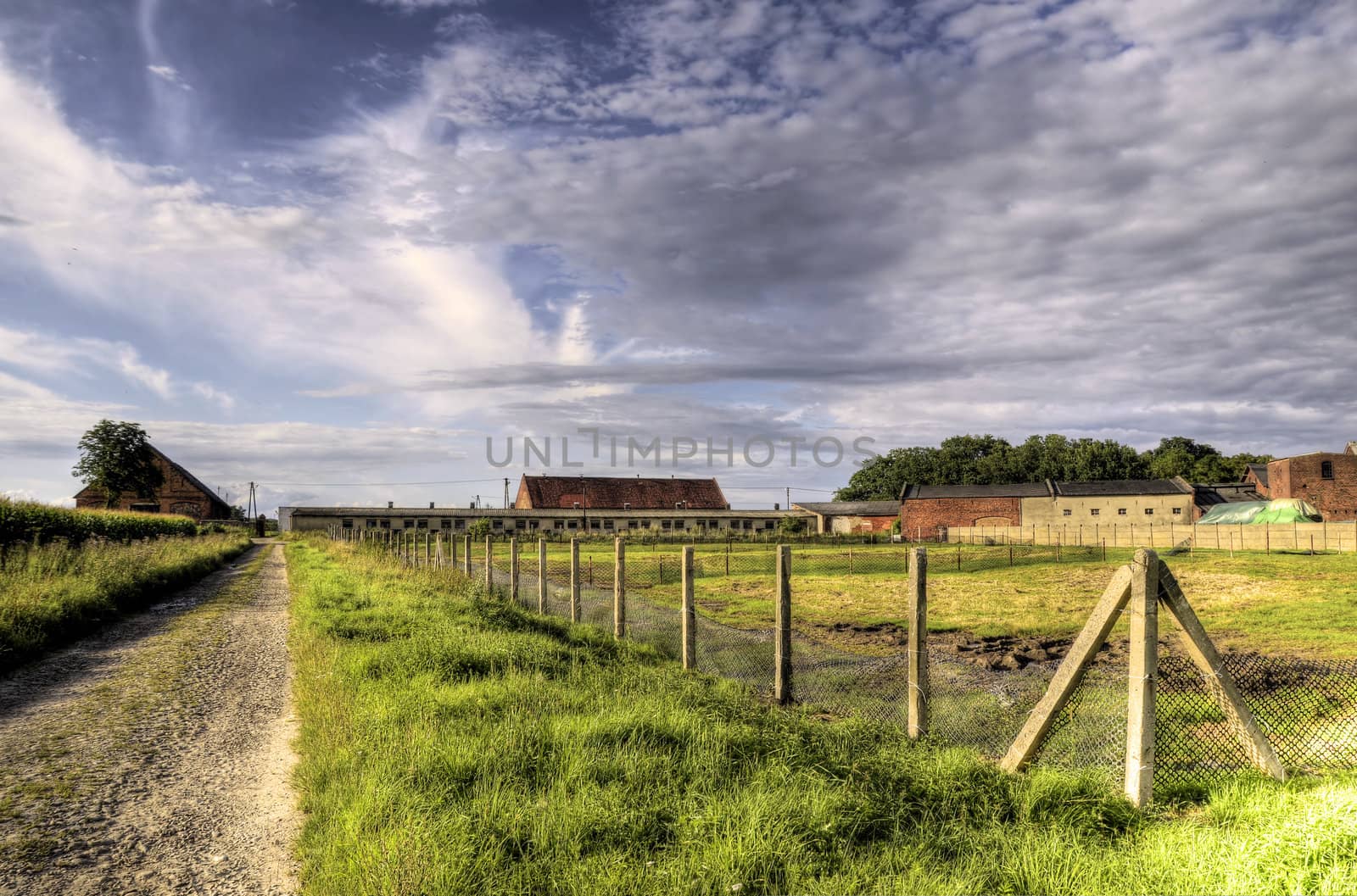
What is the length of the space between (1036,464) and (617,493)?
50042 millimetres

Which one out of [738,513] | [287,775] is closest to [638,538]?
[738,513]

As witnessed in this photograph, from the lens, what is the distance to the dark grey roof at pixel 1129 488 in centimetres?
6156

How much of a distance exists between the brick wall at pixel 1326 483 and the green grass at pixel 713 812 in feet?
215

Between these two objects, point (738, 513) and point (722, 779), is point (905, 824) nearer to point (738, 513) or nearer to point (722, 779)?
point (722, 779)

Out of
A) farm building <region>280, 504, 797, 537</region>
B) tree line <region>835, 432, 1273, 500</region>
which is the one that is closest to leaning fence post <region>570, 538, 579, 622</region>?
farm building <region>280, 504, 797, 537</region>

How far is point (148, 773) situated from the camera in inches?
219

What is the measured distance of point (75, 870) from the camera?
13.3 ft

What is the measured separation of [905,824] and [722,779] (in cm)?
106

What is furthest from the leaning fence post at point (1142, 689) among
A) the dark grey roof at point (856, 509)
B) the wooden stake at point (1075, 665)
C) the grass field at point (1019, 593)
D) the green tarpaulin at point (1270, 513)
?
the dark grey roof at point (856, 509)

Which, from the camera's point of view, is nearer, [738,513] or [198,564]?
[198,564]

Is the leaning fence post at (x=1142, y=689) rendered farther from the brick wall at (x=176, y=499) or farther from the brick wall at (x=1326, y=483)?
the brick wall at (x=176, y=499)

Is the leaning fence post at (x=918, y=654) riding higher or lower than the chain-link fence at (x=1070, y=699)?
higher

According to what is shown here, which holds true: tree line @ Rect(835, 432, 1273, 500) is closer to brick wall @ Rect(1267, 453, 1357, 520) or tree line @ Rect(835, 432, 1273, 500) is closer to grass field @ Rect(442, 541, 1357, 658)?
brick wall @ Rect(1267, 453, 1357, 520)

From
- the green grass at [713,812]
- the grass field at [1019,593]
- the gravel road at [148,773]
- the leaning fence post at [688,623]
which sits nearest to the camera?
the green grass at [713,812]
